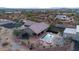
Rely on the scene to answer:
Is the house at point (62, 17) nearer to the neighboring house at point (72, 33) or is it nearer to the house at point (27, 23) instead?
the neighboring house at point (72, 33)

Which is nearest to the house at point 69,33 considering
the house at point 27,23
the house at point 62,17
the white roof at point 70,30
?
the white roof at point 70,30

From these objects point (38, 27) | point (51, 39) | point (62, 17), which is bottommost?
point (51, 39)

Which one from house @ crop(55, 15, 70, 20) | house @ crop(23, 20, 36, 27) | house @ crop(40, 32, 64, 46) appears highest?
house @ crop(55, 15, 70, 20)

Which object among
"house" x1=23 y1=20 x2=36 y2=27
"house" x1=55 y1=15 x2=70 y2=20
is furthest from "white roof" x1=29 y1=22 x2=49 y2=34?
"house" x1=55 y1=15 x2=70 y2=20

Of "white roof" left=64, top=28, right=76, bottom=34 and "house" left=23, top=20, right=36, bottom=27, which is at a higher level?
"house" left=23, top=20, right=36, bottom=27

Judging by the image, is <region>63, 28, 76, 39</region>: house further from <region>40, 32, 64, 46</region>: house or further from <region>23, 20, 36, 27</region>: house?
<region>23, 20, 36, 27</region>: house

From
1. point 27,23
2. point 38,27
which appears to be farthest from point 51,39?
point 27,23

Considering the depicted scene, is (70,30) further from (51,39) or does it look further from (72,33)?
(51,39)
